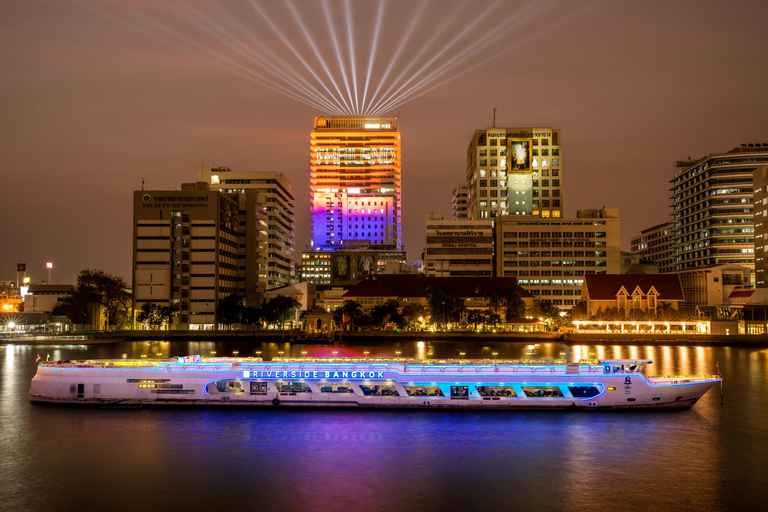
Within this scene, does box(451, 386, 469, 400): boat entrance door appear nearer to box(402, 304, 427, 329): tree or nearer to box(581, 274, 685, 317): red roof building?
box(402, 304, 427, 329): tree

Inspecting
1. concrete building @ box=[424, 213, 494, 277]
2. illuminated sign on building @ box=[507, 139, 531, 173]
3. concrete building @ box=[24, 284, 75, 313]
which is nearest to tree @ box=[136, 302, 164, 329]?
concrete building @ box=[24, 284, 75, 313]

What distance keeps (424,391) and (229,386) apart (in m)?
16.3

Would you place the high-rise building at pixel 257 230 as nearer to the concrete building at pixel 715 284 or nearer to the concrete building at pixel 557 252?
the concrete building at pixel 557 252

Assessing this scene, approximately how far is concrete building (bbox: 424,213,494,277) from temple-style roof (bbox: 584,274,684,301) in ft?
121

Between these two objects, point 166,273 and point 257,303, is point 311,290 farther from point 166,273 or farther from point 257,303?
point 166,273

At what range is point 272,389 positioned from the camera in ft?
174

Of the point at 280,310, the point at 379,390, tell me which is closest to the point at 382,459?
the point at 379,390

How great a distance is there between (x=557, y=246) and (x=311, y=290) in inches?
2573

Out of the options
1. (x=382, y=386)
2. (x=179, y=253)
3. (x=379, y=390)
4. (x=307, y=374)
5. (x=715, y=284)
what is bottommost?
(x=379, y=390)

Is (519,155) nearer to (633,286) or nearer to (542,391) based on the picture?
(633,286)

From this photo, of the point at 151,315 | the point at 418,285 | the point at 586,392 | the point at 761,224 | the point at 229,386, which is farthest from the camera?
the point at 418,285

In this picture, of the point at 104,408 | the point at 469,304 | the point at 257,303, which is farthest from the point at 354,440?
the point at 257,303

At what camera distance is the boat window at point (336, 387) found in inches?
2078

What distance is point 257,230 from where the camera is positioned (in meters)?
164
